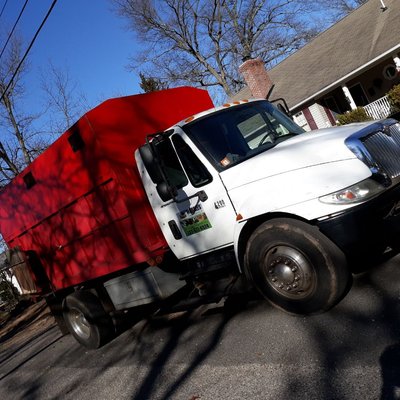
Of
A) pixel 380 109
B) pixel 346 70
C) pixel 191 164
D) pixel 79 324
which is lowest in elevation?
pixel 79 324

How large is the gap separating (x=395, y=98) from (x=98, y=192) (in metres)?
15.0

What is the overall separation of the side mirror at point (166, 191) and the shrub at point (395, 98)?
14889mm

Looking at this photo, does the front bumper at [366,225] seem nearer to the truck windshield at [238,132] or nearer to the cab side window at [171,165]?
the truck windshield at [238,132]

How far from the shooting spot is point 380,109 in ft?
63.2

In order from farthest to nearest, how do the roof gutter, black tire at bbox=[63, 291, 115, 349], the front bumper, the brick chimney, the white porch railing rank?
the brick chimney → the white porch railing → the roof gutter → black tire at bbox=[63, 291, 115, 349] → the front bumper

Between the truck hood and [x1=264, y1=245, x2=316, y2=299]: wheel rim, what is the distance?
0.81 metres

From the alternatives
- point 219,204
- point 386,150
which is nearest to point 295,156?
point 386,150

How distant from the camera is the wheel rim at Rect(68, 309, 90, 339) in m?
7.68

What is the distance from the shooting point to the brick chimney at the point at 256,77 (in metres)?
23.4

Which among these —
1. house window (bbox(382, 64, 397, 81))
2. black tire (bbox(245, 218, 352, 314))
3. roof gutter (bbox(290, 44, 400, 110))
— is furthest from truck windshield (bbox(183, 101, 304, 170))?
house window (bbox(382, 64, 397, 81))

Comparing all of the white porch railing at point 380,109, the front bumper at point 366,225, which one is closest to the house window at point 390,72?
the white porch railing at point 380,109

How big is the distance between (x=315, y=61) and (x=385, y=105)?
5.61 m

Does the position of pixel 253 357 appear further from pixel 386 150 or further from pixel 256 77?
pixel 256 77

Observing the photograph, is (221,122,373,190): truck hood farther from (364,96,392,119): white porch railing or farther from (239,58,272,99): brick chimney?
(239,58,272,99): brick chimney
